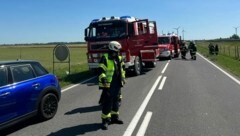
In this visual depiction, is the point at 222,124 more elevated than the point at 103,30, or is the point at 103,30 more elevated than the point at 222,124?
the point at 103,30

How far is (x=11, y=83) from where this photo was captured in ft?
22.3

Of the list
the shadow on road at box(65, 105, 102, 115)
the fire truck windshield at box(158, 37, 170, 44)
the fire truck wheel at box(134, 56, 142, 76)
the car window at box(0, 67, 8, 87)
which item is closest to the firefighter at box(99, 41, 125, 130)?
the shadow on road at box(65, 105, 102, 115)

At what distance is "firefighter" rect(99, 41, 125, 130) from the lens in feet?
22.9

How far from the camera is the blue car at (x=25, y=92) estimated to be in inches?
258

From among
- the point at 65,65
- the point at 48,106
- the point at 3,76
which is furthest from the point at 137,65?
the point at 65,65

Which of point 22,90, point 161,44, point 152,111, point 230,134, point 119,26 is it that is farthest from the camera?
point 161,44

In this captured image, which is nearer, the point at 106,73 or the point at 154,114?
the point at 106,73

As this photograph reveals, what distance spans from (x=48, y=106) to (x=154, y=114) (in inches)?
99.4

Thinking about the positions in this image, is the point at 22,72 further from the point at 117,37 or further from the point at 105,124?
the point at 117,37

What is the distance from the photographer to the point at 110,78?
7.06m

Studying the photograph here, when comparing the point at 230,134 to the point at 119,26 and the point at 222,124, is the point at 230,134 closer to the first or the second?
the point at 222,124

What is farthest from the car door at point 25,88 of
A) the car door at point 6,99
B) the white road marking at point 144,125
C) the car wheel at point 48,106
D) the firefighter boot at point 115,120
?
the white road marking at point 144,125

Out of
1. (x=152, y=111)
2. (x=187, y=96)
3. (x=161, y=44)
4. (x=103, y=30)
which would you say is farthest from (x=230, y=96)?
(x=161, y=44)

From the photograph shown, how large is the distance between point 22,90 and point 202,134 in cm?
367
